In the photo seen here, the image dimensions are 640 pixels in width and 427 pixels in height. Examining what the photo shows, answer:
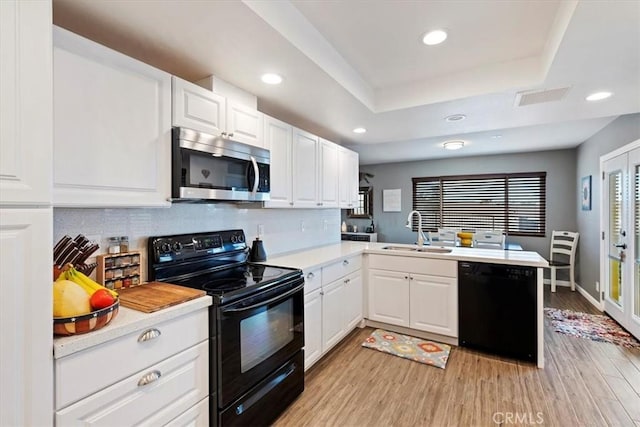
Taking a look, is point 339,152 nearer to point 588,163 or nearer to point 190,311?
point 190,311

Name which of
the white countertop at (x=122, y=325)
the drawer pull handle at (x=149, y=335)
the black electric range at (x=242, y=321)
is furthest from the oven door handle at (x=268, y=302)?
the drawer pull handle at (x=149, y=335)

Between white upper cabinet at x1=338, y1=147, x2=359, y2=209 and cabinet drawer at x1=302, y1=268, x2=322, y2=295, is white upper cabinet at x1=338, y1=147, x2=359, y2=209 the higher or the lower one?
the higher one

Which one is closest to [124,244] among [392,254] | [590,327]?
[392,254]

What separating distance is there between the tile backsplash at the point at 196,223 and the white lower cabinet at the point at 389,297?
83 cm

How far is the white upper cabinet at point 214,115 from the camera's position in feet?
5.93

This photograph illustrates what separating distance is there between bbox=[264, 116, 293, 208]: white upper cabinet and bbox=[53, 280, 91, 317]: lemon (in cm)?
145

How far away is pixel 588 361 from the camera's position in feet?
9.00

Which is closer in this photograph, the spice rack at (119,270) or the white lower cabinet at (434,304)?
the spice rack at (119,270)

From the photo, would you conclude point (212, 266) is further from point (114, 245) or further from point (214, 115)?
point (214, 115)

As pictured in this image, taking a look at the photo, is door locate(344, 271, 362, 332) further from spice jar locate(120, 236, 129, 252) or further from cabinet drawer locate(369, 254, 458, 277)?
spice jar locate(120, 236, 129, 252)

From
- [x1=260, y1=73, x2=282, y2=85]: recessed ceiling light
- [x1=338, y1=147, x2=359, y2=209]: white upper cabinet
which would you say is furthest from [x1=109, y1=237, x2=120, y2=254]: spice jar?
[x1=338, y1=147, x2=359, y2=209]: white upper cabinet

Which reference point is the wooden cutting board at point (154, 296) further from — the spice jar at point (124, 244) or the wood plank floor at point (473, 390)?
the wood plank floor at point (473, 390)

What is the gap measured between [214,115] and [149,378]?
151cm

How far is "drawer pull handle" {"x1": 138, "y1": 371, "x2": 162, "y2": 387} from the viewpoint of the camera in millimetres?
1311
